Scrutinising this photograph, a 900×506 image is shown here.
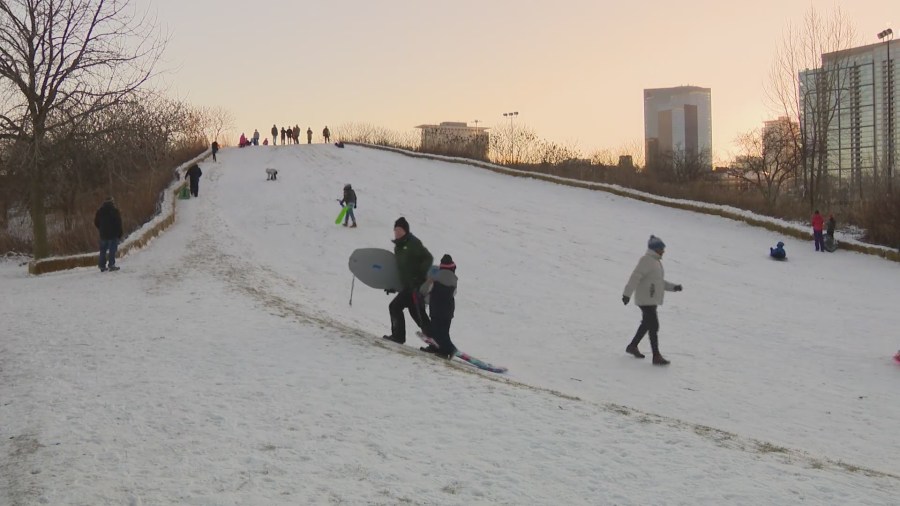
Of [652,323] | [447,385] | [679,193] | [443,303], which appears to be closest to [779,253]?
[679,193]

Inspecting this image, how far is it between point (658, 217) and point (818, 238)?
6.51 meters

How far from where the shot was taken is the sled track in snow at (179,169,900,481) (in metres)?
6.03

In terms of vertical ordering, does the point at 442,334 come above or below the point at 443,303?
below

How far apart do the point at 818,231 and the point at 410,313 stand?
19.1m

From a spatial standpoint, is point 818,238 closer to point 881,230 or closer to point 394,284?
point 881,230

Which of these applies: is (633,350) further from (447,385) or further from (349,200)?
(349,200)

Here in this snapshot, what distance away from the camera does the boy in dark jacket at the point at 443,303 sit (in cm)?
955

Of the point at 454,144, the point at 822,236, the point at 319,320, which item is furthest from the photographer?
the point at 454,144

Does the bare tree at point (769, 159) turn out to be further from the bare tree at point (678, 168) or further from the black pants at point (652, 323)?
the black pants at point (652, 323)

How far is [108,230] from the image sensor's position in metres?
16.3

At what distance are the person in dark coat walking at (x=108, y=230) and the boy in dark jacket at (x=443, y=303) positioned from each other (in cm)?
1003

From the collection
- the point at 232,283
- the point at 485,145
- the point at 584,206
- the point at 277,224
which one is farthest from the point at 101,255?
the point at 485,145

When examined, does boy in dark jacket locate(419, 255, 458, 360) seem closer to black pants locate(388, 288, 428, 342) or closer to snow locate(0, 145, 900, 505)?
black pants locate(388, 288, 428, 342)

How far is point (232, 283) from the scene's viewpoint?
14625 millimetres
